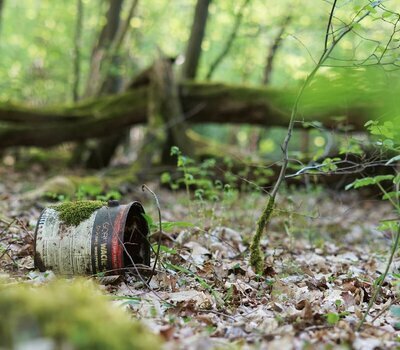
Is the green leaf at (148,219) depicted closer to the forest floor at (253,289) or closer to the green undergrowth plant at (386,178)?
the forest floor at (253,289)

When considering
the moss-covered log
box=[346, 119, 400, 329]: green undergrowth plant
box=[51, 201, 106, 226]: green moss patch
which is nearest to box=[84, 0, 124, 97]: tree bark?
the moss-covered log

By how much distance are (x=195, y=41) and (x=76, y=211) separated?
6942mm

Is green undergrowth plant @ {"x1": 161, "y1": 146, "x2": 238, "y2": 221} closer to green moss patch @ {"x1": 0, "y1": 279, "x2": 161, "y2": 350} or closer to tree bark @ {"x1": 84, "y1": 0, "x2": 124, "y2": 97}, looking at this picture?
green moss patch @ {"x1": 0, "y1": 279, "x2": 161, "y2": 350}

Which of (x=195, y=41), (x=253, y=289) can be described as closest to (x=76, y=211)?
(x=253, y=289)

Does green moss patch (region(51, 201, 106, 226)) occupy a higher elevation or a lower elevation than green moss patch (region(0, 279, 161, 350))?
lower

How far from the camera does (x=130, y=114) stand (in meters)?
9.04

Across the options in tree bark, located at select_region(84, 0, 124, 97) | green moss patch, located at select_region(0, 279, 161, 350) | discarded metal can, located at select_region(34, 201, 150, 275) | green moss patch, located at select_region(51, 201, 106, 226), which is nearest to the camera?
green moss patch, located at select_region(0, 279, 161, 350)

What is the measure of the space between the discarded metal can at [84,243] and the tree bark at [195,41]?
6760 millimetres

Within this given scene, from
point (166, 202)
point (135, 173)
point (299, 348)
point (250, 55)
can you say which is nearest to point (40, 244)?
point (299, 348)

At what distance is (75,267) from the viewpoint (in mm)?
3256

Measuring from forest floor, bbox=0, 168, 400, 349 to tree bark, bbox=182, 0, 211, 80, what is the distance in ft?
15.6

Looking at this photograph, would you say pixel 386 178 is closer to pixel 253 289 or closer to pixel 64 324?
pixel 253 289

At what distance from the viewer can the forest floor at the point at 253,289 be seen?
2338mm

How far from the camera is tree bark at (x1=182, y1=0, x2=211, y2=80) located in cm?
958
